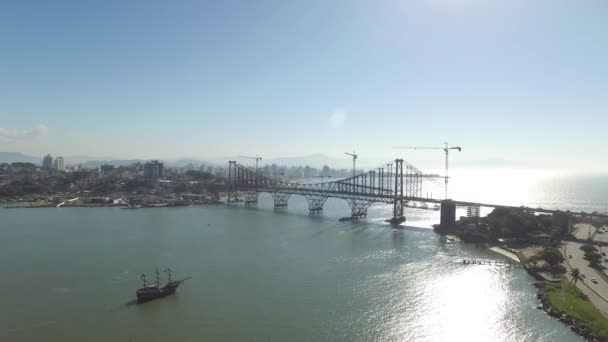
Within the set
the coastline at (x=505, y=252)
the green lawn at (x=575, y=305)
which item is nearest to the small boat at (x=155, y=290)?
the green lawn at (x=575, y=305)

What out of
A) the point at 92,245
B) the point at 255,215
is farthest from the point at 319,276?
the point at 255,215

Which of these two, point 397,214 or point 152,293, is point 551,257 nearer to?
point 152,293

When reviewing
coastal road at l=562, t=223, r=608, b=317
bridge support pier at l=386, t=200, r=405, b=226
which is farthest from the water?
bridge support pier at l=386, t=200, r=405, b=226

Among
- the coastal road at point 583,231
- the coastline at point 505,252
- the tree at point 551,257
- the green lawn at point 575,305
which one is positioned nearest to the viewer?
the green lawn at point 575,305

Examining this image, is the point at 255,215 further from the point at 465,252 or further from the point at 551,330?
the point at 551,330

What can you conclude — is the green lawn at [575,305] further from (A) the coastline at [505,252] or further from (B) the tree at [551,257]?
(A) the coastline at [505,252]

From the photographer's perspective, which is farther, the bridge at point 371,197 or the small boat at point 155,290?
the bridge at point 371,197
